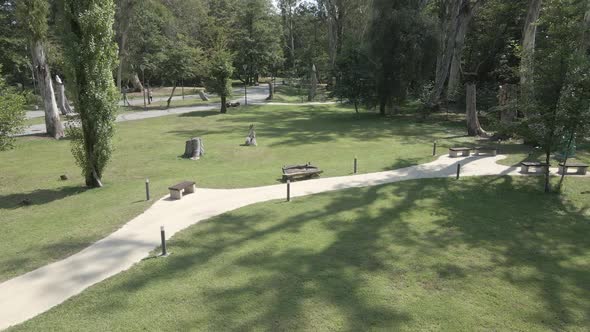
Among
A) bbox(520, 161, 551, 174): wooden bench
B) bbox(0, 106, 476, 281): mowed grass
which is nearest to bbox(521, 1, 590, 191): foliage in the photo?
bbox(520, 161, 551, 174): wooden bench

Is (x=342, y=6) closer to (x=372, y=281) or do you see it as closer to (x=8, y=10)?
(x=8, y=10)

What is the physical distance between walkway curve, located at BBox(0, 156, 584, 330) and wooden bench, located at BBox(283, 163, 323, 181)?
0.50m

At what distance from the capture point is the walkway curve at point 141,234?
7703 mm

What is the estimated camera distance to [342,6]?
55.0 meters

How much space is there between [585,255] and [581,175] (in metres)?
8.48

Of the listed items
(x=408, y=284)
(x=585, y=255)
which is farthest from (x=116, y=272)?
(x=585, y=255)

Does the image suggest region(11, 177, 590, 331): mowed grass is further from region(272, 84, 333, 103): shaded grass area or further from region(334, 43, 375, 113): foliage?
region(272, 84, 333, 103): shaded grass area

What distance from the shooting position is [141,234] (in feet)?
35.1

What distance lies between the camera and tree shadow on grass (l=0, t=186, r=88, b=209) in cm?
1359

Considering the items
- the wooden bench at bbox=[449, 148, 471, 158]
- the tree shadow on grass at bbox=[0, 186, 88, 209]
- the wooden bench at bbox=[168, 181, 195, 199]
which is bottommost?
the tree shadow on grass at bbox=[0, 186, 88, 209]

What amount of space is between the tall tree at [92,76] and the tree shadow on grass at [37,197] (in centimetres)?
80

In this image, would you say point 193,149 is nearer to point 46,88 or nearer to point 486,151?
point 46,88

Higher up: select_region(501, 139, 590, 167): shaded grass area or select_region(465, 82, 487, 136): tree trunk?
select_region(465, 82, 487, 136): tree trunk

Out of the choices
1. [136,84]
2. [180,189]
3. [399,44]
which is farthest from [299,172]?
[136,84]
